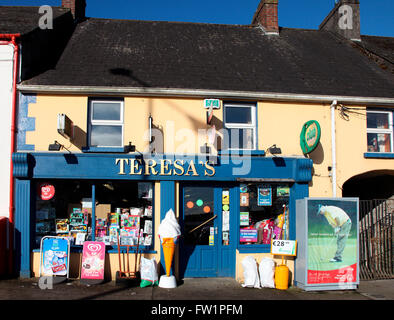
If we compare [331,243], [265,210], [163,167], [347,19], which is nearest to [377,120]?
[331,243]

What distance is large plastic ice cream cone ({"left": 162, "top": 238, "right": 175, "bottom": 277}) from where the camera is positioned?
8.24 metres

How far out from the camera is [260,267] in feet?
27.9

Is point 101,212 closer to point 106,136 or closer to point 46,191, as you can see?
point 46,191

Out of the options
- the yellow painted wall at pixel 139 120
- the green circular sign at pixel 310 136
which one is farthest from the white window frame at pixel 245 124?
the green circular sign at pixel 310 136

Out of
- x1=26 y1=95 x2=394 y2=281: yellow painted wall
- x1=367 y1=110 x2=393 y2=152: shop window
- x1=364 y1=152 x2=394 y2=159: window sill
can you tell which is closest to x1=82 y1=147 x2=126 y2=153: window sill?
x1=26 y1=95 x2=394 y2=281: yellow painted wall

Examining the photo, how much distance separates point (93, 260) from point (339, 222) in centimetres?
594

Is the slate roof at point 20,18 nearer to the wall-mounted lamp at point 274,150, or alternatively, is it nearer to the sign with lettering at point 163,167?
the sign with lettering at point 163,167

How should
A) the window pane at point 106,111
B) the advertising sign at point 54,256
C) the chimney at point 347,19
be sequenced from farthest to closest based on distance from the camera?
the chimney at point 347,19
the window pane at point 106,111
the advertising sign at point 54,256

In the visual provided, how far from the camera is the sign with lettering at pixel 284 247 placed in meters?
8.62

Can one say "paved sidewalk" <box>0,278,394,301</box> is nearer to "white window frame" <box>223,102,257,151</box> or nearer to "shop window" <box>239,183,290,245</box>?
"shop window" <box>239,183,290,245</box>

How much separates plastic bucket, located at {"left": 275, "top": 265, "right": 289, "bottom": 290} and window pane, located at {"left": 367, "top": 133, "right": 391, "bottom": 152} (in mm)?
4307

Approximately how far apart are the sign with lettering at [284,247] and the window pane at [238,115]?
324 cm

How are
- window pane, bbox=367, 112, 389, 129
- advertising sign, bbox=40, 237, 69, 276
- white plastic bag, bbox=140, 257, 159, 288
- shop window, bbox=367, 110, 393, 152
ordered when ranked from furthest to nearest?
1. window pane, bbox=367, 112, 389, 129
2. shop window, bbox=367, 110, 393, 152
3. advertising sign, bbox=40, 237, 69, 276
4. white plastic bag, bbox=140, 257, 159, 288
